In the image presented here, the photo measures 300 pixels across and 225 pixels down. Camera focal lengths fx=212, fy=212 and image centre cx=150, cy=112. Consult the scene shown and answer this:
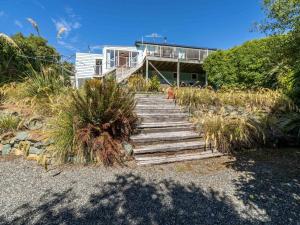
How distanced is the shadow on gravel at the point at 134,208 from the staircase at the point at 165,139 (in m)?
1.09

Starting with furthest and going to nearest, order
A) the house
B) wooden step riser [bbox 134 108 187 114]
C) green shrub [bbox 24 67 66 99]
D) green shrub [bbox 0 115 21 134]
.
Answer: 1. the house
2. wooden step riser [bbox 134 108 187 114]
3. green shrub [bbox 24 67 66 99]
4. green shrub [bbox 0 115 21 134]

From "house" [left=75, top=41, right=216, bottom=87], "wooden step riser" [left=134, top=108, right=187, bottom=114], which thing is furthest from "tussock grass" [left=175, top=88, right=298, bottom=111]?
A: "house" [left=75, top=41, right=216, bottom=87]

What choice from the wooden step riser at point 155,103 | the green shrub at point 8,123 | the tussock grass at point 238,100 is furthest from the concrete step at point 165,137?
the green shrub at point 8,123

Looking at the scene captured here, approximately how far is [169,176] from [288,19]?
10.0 feet

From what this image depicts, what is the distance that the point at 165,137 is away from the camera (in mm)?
4680

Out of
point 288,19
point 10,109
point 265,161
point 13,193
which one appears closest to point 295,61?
point 288,19

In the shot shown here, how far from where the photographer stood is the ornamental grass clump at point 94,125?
389 cm

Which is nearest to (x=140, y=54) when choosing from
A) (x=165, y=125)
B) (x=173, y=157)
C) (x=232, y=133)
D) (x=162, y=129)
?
(x=165, y=125)

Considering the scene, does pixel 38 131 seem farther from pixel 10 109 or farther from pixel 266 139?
pixel 266 139

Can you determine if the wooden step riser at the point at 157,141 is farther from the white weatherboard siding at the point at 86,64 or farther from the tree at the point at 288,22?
the white weatherboard siding at the point at 86,64

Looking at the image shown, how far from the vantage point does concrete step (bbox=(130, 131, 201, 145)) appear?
448 centimetres

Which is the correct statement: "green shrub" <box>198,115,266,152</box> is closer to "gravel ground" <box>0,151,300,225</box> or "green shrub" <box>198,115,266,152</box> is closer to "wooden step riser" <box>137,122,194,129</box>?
"wooden step riser" <box>137,122,194,129</box>

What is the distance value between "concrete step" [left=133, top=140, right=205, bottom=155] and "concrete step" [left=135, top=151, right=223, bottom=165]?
12 cm

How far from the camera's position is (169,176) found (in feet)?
11.6
